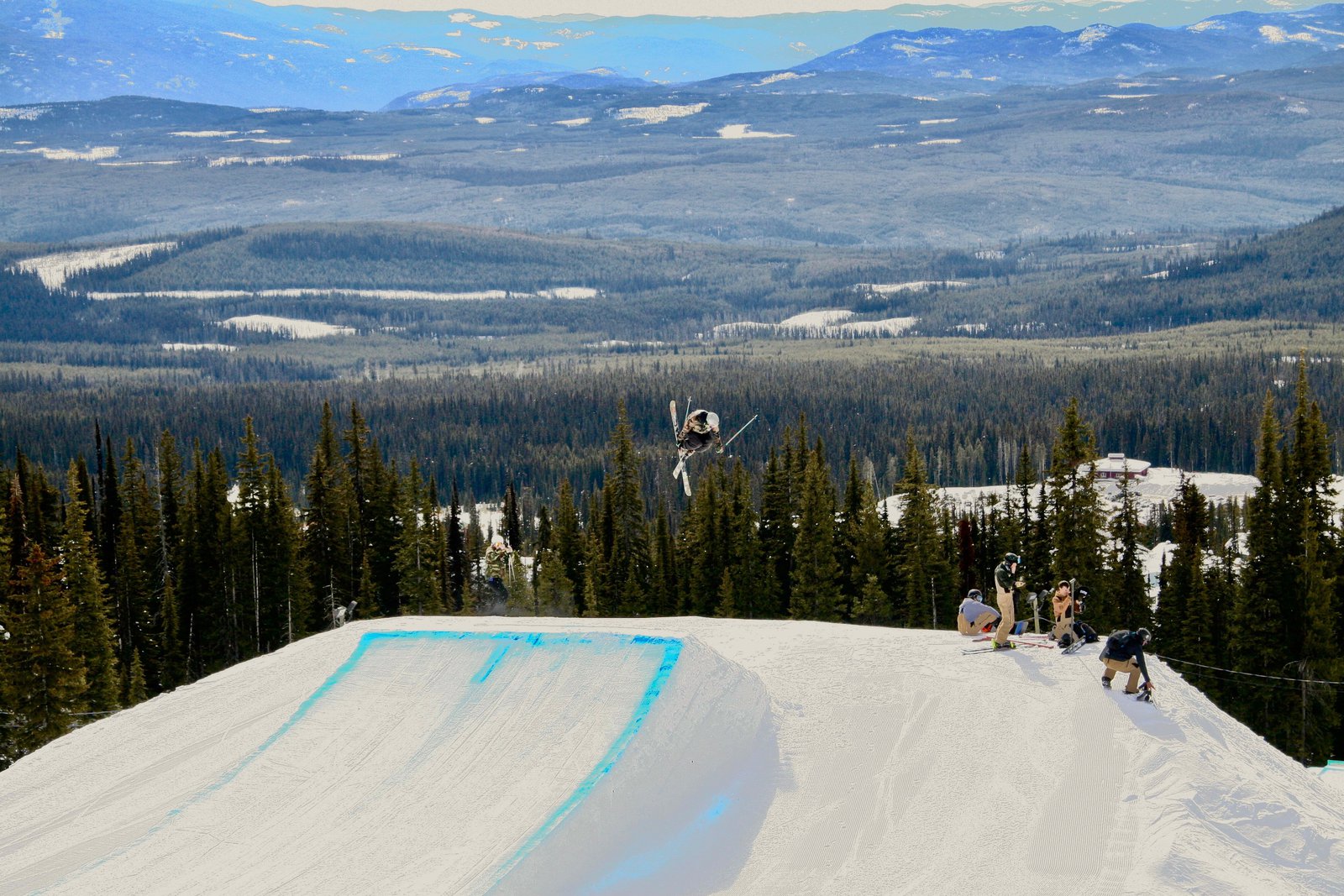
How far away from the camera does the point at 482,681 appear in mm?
38344

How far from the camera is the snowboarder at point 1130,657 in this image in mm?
36594

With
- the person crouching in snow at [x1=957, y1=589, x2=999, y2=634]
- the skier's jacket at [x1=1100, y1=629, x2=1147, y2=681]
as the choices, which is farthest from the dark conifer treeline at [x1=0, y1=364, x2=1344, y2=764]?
the skier's jacket at [x1=1100, y1=629, x2=1147, y2=681]

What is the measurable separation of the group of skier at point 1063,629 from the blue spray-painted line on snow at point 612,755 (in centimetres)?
799

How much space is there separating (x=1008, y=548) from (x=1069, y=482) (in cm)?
628

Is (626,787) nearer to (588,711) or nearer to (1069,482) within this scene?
(588,711)

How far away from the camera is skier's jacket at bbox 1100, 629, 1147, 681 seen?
120 feet

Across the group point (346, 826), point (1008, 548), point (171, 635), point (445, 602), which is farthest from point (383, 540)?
point (346, 826)

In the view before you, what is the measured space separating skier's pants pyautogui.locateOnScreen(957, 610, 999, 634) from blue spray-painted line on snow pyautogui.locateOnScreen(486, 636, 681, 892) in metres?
8.47

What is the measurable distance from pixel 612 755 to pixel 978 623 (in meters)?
13.0

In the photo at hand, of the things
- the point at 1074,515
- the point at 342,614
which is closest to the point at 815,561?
the point at 1074,515

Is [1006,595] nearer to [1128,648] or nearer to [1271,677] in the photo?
[1128,648]

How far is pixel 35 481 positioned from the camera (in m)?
84.6

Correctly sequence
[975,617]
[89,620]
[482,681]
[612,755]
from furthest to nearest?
[89,620] < [975,617] < [482,681] < [612,755]

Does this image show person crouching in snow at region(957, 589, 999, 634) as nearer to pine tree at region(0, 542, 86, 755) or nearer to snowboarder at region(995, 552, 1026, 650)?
snowboarder at region(995, 552, 1026, 650)
